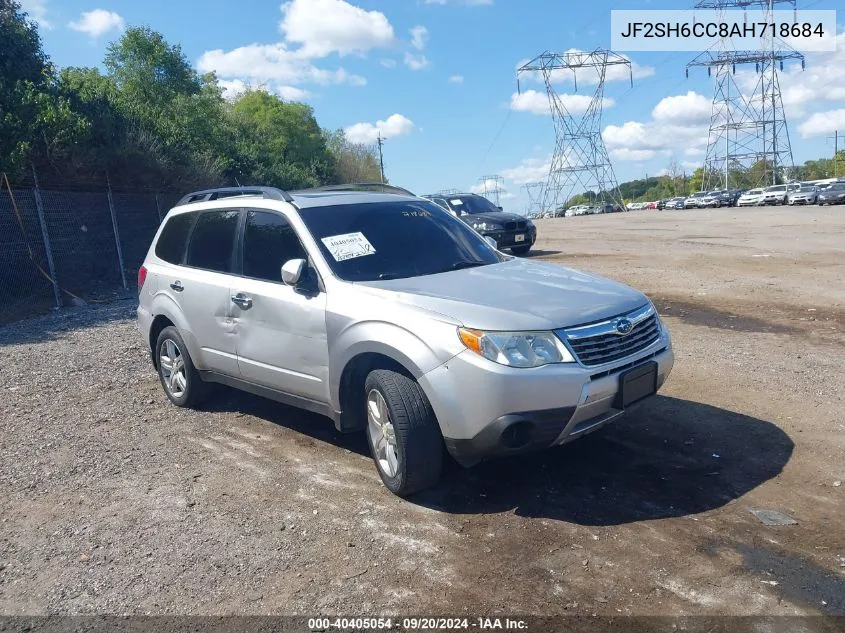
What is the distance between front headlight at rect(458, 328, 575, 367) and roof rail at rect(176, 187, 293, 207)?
2.16m

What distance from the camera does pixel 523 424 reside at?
155 inches

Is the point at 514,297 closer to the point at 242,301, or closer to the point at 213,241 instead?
the point at 242,301

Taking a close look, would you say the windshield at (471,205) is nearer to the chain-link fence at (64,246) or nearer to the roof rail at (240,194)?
the chain-link fence at (64,246)

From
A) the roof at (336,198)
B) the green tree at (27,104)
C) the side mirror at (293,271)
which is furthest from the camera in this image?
the green tree at (27,104)

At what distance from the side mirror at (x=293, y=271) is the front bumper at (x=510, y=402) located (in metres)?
1.23

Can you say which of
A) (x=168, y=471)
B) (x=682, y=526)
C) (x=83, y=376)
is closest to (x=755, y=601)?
(x=682, y=526)

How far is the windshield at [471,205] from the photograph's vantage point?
19000 mm

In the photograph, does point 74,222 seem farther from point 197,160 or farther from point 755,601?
point 755,601

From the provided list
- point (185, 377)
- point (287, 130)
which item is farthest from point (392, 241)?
point (287, 130)

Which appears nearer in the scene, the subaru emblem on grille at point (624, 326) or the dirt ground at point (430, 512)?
the dirt ground at point (430, 512)

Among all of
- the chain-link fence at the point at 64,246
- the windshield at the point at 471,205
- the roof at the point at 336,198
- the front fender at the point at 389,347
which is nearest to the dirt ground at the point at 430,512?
the front fender at the point at 389,347

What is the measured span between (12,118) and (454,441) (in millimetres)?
13982

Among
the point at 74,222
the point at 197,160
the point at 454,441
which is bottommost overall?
the point at 454,441

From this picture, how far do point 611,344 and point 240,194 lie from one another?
135 inches
